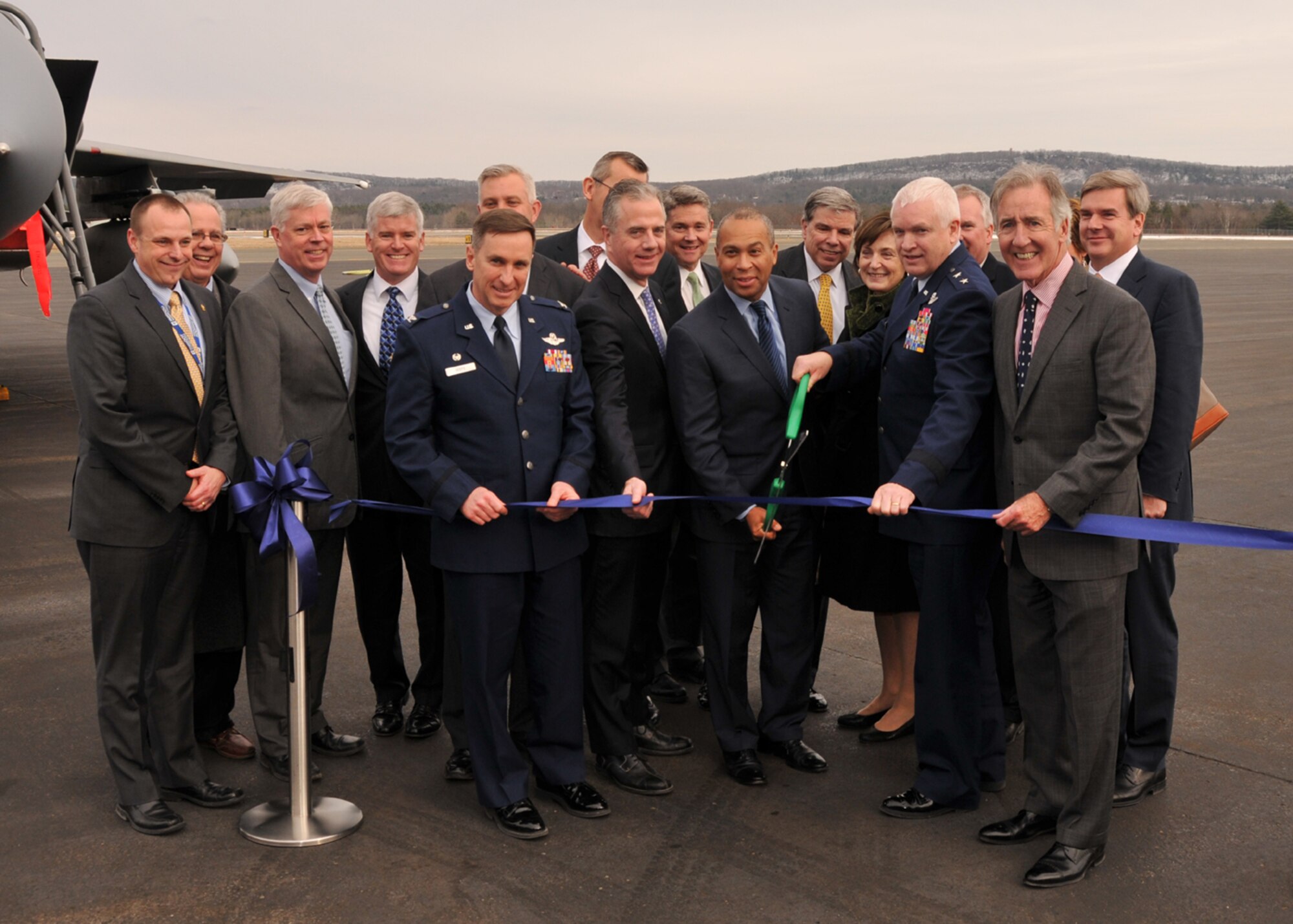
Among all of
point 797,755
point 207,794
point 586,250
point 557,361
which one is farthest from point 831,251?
point 207,794

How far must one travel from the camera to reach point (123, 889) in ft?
11.1

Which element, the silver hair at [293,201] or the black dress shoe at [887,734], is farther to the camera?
the black dress shoe at [887,734]

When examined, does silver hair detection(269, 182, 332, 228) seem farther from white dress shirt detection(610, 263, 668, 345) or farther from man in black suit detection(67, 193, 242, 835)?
white dress shirt detection(610, 263, 668, 345)

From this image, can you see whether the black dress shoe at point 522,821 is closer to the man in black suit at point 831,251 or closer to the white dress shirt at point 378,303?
the man in black suit at point 831,251

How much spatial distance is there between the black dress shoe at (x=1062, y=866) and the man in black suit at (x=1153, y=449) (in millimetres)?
498

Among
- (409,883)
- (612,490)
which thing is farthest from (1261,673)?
(409,883)

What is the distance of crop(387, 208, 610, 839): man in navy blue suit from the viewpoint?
12.4ft

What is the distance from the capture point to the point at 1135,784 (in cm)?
396

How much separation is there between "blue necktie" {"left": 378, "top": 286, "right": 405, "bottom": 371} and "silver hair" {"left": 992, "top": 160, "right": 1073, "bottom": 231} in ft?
7.65

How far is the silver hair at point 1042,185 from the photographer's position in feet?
11.6

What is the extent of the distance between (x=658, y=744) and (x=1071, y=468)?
2002 millimetres

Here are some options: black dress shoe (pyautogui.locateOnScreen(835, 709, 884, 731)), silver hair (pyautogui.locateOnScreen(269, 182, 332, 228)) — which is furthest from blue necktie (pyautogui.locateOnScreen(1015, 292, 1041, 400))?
silver hair (pyautogui.locateOnScreen(269, 182, 332, 228))

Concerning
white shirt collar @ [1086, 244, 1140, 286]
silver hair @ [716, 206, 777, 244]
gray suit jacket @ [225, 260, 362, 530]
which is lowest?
gray suit jacket @ [225, 260, 362, 530]

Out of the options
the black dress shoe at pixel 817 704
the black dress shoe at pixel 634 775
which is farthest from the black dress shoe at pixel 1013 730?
the black dress shoe at pixel 634 775
